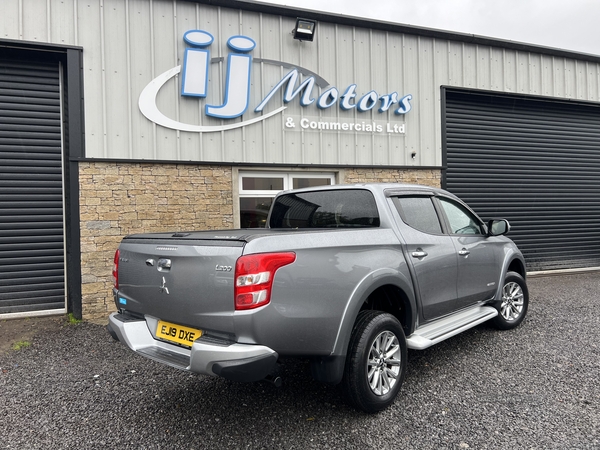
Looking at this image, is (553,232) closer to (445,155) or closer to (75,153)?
(445,155)

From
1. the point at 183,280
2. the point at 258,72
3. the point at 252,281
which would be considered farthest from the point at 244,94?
the point at 252,281

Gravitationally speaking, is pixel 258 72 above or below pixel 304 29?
below

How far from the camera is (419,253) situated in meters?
3.61

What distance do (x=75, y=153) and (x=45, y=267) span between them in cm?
183

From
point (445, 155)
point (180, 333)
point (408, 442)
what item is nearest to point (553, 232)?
point (445, 155)

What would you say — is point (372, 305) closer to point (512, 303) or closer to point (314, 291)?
point (314, 291)

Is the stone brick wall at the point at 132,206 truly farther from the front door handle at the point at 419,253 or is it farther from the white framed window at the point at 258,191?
the front door handle at the point at 419,253

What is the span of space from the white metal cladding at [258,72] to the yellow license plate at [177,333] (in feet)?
13.5

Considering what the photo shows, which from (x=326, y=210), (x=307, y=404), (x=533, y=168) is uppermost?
(x=533, y=168)

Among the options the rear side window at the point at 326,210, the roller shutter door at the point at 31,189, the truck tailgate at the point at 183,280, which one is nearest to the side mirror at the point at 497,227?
the rear side window at the point at 326,210

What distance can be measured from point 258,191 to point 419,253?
4.05m

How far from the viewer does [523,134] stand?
371 inches

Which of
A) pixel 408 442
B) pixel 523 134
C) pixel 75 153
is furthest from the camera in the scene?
pixel 523 134

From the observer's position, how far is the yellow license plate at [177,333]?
9.00 ft
